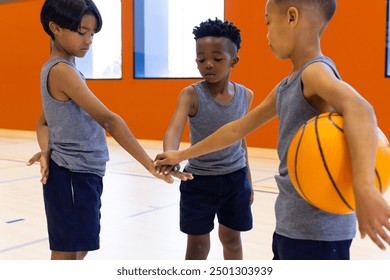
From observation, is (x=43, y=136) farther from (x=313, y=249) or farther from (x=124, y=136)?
(x=313, y=249)

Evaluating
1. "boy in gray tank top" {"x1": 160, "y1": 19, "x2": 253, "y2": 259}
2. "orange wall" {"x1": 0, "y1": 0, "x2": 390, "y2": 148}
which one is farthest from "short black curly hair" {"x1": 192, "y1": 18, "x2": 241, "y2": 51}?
"orange wall" {"x1": 0, "y1": 0, "x2": 390, "y2": 148}

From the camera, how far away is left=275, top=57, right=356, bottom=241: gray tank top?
131 centimetres

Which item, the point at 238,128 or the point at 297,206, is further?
the point at 238,128

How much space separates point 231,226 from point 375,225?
1.18 meters

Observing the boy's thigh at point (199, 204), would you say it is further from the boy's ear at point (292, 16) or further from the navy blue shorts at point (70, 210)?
the boy's ear at point (292, 16)

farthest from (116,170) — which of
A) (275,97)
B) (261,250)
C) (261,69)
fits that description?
(275,97)

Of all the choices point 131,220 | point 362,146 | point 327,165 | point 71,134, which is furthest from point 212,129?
point 131,220

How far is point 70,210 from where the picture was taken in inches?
70.4

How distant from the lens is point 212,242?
9.41 feet

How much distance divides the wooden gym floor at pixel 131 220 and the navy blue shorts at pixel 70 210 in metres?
0.84

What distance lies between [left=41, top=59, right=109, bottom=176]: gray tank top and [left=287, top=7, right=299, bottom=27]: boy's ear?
851mm

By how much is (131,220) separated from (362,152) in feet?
7.93

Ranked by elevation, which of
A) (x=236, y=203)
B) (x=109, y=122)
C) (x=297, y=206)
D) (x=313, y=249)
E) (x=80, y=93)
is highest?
(x=80, y=93)

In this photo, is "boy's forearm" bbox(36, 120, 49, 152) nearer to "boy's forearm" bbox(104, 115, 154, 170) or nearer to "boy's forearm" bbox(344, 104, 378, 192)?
"boy's forearm" bbox(104, 115, 154, 170)
